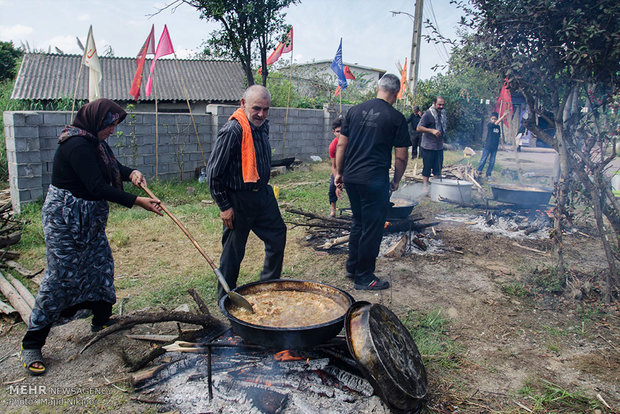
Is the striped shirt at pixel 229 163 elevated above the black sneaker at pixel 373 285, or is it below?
above

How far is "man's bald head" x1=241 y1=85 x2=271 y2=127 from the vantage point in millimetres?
3520

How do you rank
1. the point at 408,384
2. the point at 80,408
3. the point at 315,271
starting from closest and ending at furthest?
1. the point at 408,384
2. the point at 80,408
3. the point at 315,271

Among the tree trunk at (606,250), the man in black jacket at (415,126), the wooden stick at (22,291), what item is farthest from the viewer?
the man in black jacket at (415,126)

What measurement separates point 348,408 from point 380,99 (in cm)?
318

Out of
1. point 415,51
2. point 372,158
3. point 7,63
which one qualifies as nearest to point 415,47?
point 415,51

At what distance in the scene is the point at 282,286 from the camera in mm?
3482

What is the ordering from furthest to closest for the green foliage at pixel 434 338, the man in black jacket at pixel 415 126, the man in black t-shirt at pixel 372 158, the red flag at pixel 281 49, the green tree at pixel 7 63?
the green tree at pixel 7 63, the man in black jacket at pixel 415 126, the red flag at pixel 281 49, the man in black t-shirt at pixel 372 158, the green foliage at pixel 434 338

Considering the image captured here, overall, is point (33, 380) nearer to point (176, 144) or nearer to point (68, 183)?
point (68, 183)

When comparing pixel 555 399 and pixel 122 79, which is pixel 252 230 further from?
pixel 122 79

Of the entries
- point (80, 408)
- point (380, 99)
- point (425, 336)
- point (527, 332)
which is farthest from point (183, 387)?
point (380, 99)

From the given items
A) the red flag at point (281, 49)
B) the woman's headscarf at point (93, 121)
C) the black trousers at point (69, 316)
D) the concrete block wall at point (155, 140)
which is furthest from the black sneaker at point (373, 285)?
the red flag at point (281, 49)

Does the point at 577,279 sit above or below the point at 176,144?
below

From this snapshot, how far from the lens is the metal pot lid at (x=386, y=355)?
2.46 metres

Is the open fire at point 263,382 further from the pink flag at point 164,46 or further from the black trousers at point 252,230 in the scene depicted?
the pink flag at point 164,46
